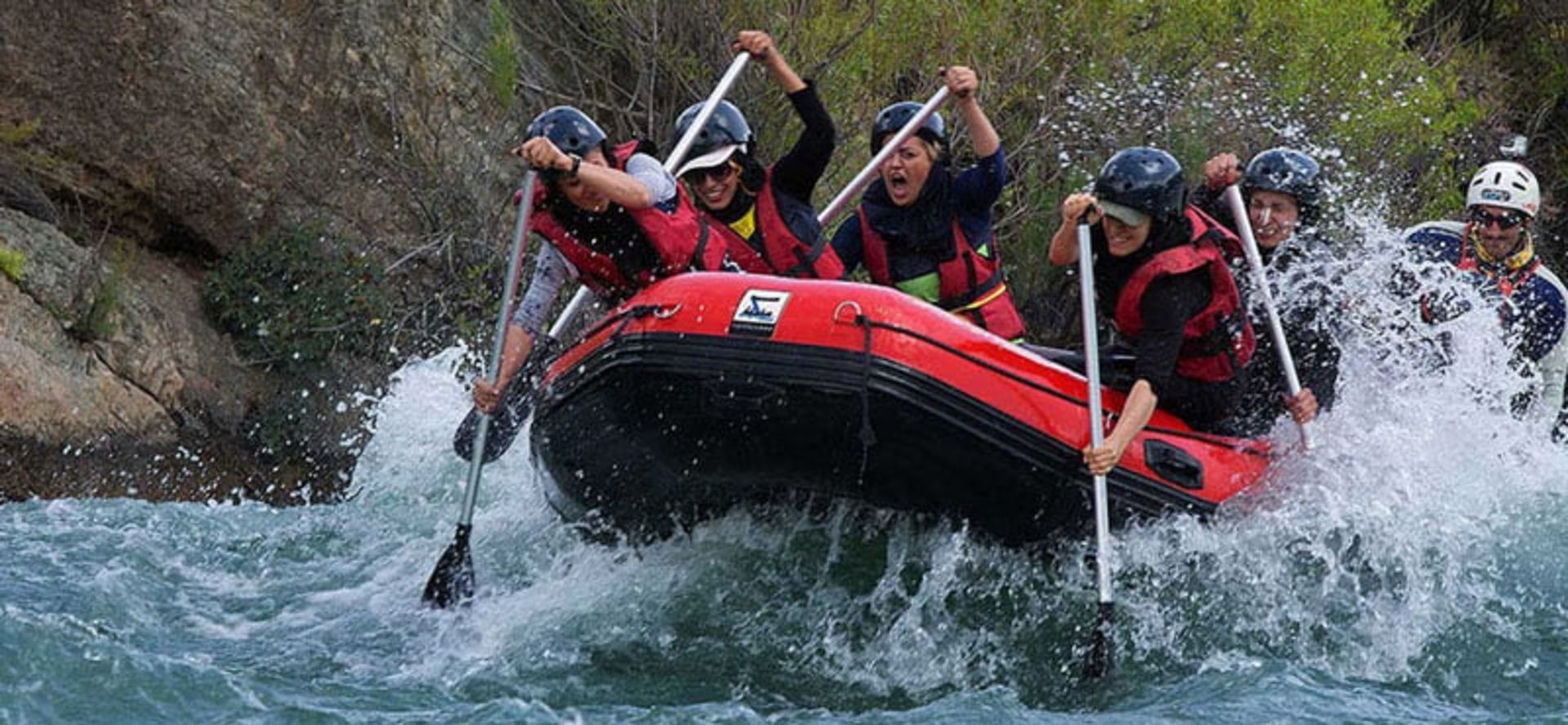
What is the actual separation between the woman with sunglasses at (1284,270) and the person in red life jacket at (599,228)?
194 cm

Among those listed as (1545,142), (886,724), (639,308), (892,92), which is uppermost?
(1545,142)

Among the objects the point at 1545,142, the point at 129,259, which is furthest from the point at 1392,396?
the point at 1545,142

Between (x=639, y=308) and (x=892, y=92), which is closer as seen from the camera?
(x=639, y=308)

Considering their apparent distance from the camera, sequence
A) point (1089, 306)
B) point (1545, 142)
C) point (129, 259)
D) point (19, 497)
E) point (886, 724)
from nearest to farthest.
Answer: point (886, 724), point (1089, 306), point (19, 497), point (129, 259), point (1545, 142)

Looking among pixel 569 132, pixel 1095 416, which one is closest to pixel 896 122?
pixel 569 132

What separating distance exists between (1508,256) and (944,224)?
300 centimetres

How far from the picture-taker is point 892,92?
1382cm

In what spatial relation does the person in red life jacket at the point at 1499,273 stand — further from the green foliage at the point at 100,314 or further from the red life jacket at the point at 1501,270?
the green foliage at the point at 100,314

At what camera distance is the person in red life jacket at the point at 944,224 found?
752 cm

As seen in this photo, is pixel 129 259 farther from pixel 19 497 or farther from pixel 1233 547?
pixel 1233 547

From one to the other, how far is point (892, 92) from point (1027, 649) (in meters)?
7.70

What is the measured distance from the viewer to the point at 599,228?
7.00 meters

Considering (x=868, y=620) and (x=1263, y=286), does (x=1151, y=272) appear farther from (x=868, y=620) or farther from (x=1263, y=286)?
(x=868, y=620)

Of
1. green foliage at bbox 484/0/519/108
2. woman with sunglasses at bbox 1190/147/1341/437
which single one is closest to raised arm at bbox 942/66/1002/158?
woman with sunglasses at bbox 1190/147/1341/437
